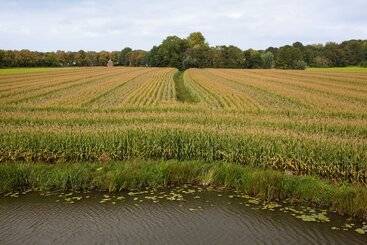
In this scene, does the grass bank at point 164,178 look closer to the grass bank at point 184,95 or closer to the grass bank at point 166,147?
the grass bank at point 166,147

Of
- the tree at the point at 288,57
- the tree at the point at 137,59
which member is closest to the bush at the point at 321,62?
the tree at the point at 288,57

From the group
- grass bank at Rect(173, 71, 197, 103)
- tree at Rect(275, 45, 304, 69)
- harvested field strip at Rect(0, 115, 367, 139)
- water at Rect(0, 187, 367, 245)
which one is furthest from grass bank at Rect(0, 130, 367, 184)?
tree at Rect(275, 45, 304, 69)

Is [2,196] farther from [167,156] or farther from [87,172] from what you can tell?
[167,156]

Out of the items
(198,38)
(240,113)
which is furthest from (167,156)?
(198,38)

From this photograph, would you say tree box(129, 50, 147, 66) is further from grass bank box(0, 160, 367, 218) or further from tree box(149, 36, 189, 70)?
grass bank box(0, 160, 367, 218)

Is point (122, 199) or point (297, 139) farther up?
point (297, 139)

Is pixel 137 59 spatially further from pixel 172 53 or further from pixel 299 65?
pixel 299 65

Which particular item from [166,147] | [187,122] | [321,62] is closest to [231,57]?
[321,62]
